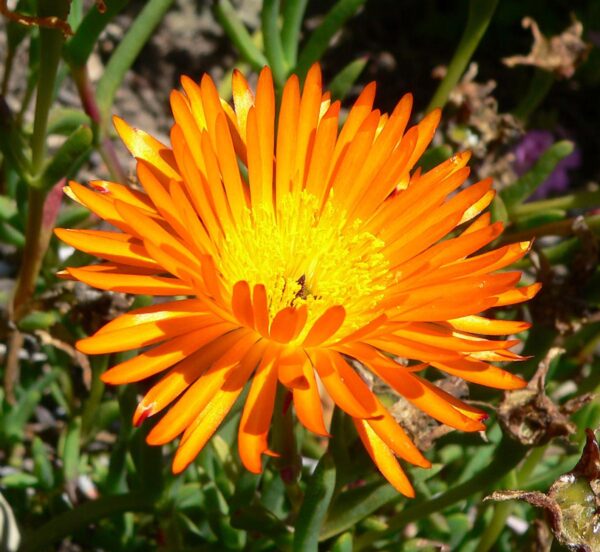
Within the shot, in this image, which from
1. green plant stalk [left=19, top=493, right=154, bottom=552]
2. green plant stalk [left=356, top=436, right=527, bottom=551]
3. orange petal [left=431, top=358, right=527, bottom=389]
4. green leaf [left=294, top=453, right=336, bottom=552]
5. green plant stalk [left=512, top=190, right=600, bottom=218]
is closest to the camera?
orange petal [left=431, top=358, right=527, bottom=389]

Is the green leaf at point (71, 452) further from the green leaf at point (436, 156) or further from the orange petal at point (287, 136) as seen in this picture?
the green leaf at point (436, 156)

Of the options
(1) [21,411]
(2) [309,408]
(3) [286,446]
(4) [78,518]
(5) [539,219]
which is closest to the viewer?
(2) [309,408]

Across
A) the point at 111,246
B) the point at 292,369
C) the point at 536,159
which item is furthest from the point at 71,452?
the point at 536,159

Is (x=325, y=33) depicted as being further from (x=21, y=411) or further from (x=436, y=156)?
(x=21, y=411)

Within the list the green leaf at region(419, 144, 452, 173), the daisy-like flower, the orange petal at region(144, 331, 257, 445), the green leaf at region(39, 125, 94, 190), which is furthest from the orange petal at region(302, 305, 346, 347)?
the green leaf at region(419, 144, 452, 173)

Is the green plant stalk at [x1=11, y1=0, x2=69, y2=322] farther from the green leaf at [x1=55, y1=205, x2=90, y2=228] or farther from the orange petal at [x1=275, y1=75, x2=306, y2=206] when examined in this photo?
the orange petal at [x1=275, y1=75, x2=306, y2=206]

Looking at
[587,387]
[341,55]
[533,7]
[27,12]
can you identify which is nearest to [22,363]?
[27,12]

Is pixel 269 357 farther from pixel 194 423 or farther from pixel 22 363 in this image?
pixel 22 363

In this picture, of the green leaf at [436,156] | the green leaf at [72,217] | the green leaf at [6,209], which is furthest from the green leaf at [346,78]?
the green leaf at [6,209]
